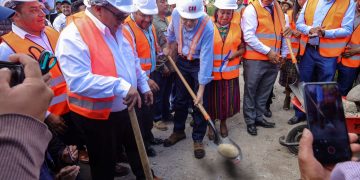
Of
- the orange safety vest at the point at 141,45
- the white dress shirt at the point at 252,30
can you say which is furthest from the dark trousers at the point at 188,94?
the white dress shirt at the point at 252,30

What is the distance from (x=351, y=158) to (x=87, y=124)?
1852 millimetres

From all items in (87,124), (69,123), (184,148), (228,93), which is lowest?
(184,148)

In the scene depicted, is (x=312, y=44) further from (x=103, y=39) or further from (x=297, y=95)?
(x=103, y=39)

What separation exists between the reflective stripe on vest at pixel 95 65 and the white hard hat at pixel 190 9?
1362mm

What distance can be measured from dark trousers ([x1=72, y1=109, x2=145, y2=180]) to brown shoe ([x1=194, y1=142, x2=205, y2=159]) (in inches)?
51.3

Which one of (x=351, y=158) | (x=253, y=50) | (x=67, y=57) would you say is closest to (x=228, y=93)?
(x=253, y=50)

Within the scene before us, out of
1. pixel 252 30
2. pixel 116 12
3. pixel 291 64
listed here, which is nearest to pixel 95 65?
pixel 116 12

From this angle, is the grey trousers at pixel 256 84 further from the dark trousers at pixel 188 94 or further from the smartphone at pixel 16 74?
the smartphone at pixel 16 74

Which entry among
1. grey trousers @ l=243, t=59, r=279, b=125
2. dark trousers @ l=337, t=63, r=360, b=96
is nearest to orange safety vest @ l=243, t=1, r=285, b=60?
grey trousers @ l=243, t=59, r=279, b=125

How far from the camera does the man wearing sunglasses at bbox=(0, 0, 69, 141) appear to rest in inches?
97.1

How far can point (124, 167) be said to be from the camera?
3557 millimetres

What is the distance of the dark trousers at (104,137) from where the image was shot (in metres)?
2.47

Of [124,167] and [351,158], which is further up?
[351,158]

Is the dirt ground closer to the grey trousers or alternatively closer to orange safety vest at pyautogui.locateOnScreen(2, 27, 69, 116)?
the grey trousers
